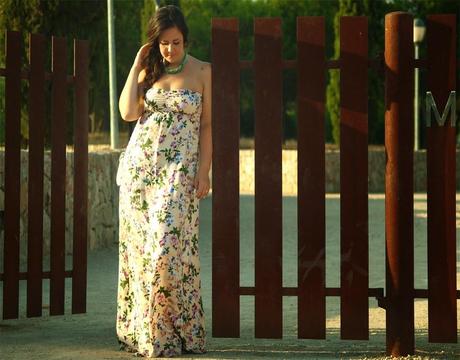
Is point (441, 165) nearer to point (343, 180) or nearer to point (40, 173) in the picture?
point (343, 180)

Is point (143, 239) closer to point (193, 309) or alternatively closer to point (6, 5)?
point (193, 309)

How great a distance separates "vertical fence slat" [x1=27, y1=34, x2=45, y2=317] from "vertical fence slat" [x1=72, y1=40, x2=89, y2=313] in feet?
0.77

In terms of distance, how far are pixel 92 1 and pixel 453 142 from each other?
13.7 meters

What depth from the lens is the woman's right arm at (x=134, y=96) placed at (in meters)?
5.95

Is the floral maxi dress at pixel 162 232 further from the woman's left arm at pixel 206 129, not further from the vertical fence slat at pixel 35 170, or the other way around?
the vertical fence slat at pixel 35 170

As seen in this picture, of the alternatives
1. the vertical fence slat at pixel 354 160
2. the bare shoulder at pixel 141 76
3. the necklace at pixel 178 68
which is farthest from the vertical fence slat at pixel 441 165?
the bare shoulder at pixel 141 76

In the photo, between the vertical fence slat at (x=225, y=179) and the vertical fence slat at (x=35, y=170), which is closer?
the vertical fence slat at (x=225, y=179)

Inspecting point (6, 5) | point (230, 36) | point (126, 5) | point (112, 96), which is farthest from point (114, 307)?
point (126, 5)

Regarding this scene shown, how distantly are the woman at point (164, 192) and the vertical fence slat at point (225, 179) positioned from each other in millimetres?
65

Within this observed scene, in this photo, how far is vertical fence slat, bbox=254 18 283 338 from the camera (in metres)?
5.88

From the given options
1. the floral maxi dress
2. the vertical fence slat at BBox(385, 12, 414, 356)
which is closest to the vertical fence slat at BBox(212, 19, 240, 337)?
the floral maxi dress

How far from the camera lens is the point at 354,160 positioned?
582cm

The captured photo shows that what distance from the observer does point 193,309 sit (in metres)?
5.90

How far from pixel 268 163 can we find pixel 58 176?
1824 mm
